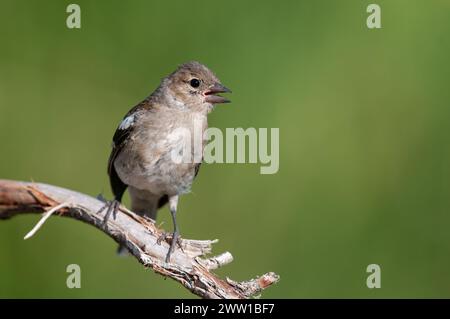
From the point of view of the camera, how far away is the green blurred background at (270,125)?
21.6 feet

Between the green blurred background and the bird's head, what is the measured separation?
987mm

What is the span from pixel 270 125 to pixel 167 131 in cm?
156

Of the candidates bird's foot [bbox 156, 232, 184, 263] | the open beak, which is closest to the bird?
the open beak

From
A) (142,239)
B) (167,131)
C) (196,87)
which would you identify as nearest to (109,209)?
(142,239)

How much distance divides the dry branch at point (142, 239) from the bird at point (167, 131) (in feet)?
2.19

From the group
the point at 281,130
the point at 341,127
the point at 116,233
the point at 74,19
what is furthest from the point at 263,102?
the point at 116,233

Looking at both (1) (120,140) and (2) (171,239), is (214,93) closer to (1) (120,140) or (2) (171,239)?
(1) (120,140)

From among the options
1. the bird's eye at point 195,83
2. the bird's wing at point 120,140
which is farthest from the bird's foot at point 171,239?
the bird's eye at point 195,83

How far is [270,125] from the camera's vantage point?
6.88m

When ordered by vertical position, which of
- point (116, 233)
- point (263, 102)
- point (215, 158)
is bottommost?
point (116, 233)

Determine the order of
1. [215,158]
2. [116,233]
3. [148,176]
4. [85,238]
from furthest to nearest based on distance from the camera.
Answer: [85,238] → [215,158] → [148,176] → [116,233]

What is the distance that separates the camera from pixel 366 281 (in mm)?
6352

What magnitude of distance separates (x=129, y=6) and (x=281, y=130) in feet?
6.38

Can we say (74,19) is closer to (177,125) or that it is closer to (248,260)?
(177,125)
